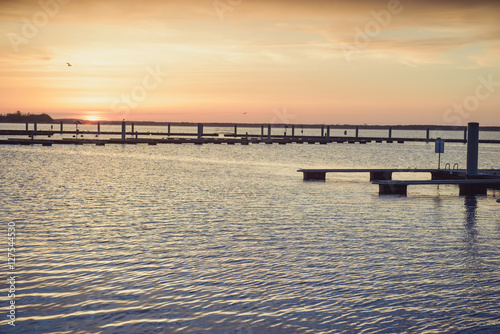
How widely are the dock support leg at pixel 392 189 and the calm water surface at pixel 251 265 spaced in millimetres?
3619

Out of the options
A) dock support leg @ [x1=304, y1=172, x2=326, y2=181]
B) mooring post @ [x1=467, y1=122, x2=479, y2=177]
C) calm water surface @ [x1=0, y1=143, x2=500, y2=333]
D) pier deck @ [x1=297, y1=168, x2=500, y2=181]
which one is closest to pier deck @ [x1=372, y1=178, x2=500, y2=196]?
mooring post @ [x1=467, y1=122, x2=479, y2=177]

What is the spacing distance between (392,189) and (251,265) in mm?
17756

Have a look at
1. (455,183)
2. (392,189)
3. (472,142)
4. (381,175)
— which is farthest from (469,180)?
(381,175)

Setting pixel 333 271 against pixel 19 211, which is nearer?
pixel 333 271

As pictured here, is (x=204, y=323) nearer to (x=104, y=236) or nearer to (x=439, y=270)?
(x=439, y=270)

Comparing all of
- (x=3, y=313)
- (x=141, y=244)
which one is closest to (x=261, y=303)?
(x=3, y=313)

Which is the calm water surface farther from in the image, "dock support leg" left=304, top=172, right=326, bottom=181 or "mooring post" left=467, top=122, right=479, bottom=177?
"dock support leg" left=304, top=172, right=326, bottom=181

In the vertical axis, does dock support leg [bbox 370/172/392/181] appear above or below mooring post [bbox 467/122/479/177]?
below

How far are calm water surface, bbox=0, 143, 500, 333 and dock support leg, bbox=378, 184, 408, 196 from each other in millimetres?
3619

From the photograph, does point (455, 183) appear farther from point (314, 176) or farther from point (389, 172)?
point (314, 176)

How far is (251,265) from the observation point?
12352 millimetres

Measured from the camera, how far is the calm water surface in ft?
29.2

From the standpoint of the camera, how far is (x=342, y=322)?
880 centimetres

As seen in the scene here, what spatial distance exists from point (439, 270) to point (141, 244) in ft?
24.6
